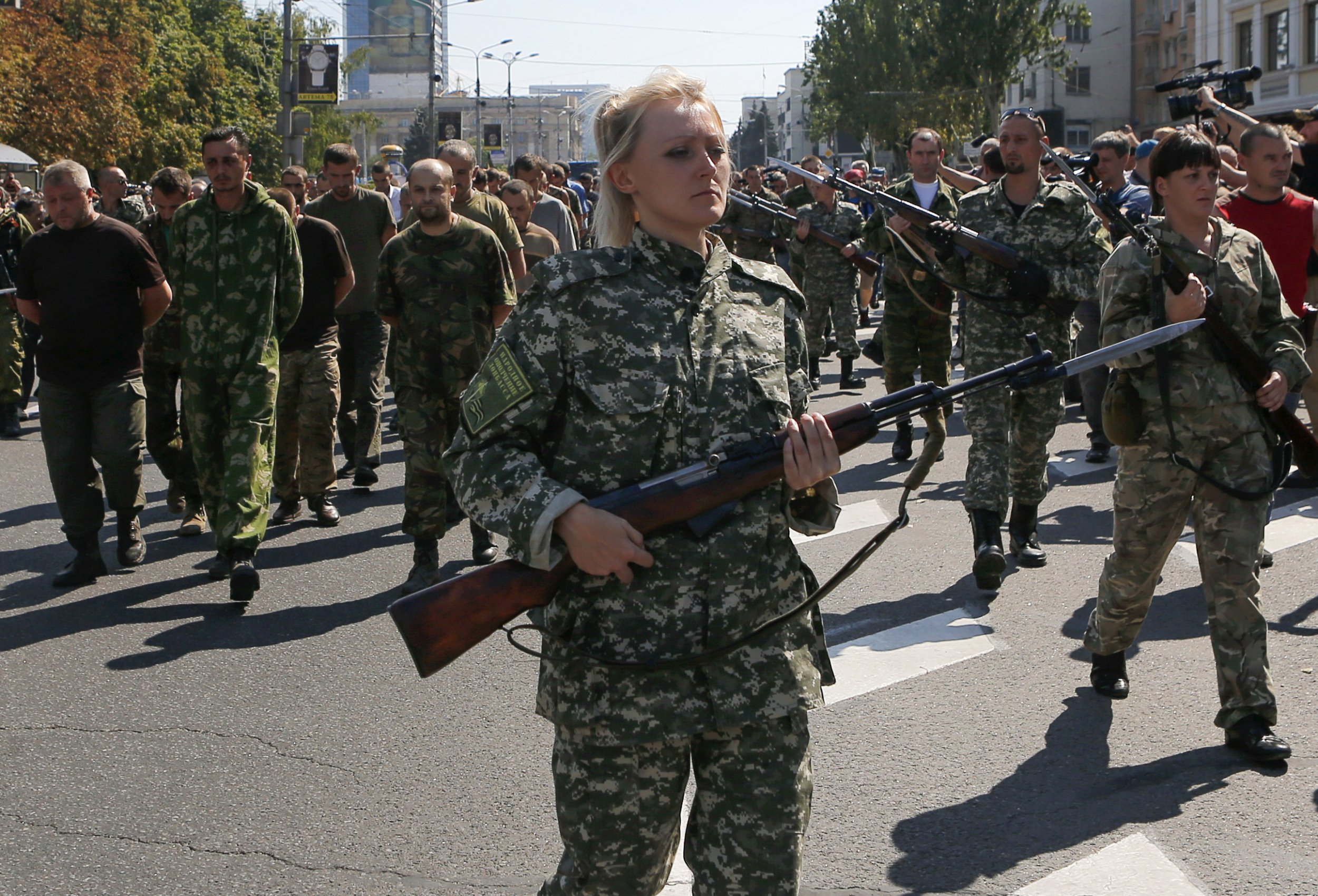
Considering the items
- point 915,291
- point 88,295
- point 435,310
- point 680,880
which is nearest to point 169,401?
point 88,295

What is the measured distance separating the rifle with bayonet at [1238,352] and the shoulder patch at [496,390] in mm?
2735

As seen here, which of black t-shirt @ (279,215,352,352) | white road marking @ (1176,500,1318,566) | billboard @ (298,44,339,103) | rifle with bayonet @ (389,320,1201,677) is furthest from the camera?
billboard @ (298,44,339,103)

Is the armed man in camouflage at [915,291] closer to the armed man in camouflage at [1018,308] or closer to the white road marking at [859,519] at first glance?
the white road marking at [859,519]

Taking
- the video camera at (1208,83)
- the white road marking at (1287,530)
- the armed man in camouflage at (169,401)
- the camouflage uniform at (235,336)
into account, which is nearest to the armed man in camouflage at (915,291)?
the video camera at (1208,83)

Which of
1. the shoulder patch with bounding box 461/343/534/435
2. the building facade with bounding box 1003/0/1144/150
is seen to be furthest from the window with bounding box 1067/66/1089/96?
the shoulder patch with bounding box 461/343/534/435

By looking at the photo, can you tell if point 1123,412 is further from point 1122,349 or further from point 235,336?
point 235,336

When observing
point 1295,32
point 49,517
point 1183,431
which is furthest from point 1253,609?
point 1295,32

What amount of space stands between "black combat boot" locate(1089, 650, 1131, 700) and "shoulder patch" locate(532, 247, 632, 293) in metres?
3.26

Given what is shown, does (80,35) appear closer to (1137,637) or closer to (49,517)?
(49,517)

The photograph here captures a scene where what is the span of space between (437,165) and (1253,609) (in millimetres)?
4443

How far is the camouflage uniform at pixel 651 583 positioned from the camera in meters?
2.50

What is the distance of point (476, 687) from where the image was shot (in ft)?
17.6

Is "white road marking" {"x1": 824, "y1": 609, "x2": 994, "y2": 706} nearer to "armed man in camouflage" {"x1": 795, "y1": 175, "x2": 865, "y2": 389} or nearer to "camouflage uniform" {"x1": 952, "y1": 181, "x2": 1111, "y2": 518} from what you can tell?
"camouflage uniform" {"x1": 952, "y1": 181, "x2": 1111, "y2": 518}

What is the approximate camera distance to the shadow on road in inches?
151
